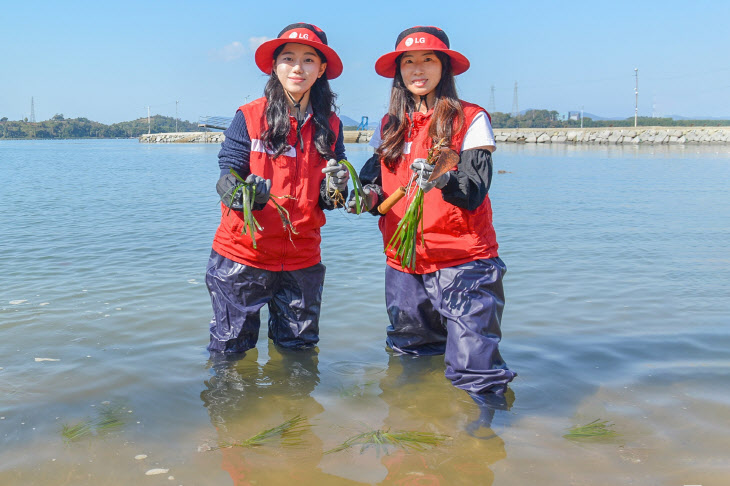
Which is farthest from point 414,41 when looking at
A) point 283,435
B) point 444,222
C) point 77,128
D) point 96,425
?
point 77,128

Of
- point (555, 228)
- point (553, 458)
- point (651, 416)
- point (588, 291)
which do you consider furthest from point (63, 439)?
point (555, 228)

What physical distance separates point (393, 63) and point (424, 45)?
1.01 feet

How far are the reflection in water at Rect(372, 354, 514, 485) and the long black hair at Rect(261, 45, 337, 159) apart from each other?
1482 mm

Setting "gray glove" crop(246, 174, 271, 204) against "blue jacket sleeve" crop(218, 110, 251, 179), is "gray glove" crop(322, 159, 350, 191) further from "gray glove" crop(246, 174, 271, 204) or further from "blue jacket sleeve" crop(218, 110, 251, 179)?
"blue jacket sleeve" crop(218, 110, 251, 179)

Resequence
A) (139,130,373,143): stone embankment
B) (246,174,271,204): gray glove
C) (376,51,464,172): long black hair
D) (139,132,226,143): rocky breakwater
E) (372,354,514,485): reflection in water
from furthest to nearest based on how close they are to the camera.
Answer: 1. (139,132,226,143): rocky breakwater
2. (139,130,373,143): stone embankment
3. (376,51,464,172): long black hair
4. (246,174,271,204): gray glove
5. (372,354,514,485): reflection in water

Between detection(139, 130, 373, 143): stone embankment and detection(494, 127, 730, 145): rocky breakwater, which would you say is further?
detection(139, 130, 373, 143): stone embankment

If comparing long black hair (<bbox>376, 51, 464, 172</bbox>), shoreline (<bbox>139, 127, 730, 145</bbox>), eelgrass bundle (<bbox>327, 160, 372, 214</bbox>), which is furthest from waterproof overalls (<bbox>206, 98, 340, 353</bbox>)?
shoreline (<bbox>139, 127, 730, 145</bbox>)

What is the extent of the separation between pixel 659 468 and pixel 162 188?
17.6m

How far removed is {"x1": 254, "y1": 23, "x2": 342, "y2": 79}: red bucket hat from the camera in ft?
11.5

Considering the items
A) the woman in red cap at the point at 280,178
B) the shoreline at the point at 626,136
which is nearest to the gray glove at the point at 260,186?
the woman in red cap at the point at 280,178

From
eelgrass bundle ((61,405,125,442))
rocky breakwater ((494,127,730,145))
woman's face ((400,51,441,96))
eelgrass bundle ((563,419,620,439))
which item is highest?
rocky breakwater ((494,127,730,145))

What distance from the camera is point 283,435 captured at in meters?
3.23

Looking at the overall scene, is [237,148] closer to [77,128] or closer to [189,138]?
[189,138]

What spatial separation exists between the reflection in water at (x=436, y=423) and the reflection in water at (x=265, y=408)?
0.38 meters
